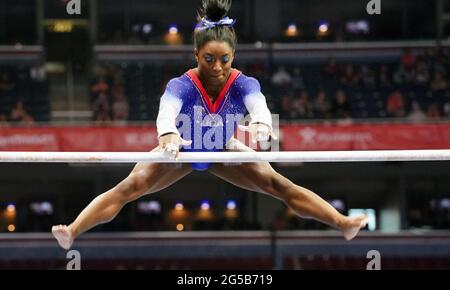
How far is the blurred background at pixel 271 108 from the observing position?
36.9ft

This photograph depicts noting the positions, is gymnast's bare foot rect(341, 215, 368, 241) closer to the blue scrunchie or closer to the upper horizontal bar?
the upper horizontal bar

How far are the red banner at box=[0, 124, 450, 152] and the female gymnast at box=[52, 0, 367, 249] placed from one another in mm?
5433

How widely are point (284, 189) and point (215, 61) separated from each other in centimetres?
91

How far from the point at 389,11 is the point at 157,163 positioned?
10.1 metres

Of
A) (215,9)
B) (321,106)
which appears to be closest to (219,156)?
(215,9)

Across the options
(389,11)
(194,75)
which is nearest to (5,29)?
(389,11)

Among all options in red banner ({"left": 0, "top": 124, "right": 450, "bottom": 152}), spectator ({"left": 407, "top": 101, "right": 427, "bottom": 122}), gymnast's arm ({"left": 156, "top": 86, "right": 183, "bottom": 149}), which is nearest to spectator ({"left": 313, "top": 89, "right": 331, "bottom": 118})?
spectator ({"left": 407, "top": 101, "right": 427, "bottom": 122})

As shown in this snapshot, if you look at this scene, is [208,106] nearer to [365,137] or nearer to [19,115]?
[365,137]

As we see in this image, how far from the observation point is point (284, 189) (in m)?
5.18

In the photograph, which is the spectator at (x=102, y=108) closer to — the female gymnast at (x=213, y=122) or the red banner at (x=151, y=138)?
the red banner at (x=151, y=138)

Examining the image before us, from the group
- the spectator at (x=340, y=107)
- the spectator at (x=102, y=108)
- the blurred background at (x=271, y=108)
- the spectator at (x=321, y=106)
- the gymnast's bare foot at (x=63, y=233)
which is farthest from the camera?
the spectator at (x=321, y=106)

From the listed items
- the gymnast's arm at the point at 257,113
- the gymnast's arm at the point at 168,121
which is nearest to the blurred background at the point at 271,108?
the gymnast's arm at the point at 257,113

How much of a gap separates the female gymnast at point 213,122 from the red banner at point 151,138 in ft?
17.8
